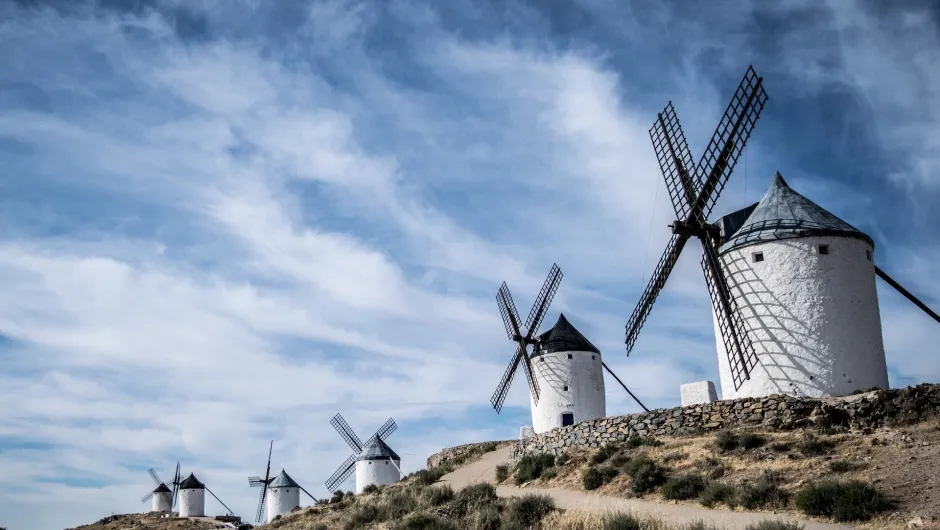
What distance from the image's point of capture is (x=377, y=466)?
41812 mm

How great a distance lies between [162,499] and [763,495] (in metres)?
63.4

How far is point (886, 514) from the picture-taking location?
1202 centimetres

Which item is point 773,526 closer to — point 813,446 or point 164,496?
point 813,446

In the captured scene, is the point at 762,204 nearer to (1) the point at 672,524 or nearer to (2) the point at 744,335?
(2) the point at 744,335

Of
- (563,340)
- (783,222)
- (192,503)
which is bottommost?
(192,503)

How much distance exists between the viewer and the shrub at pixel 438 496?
17609 millimetres

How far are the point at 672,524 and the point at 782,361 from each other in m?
9.11

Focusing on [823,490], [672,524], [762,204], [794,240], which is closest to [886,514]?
[823,490]

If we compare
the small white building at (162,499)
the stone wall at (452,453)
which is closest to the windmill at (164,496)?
the small white building at (162,499)

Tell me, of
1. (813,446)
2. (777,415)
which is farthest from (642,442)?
(813,446)

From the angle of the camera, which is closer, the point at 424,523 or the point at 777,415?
the point at 424,523

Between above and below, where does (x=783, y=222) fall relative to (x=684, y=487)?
above

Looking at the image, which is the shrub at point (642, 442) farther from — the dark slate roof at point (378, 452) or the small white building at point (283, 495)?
the small white building at point (283, 495)

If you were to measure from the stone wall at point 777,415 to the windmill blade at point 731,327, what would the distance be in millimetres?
1312
